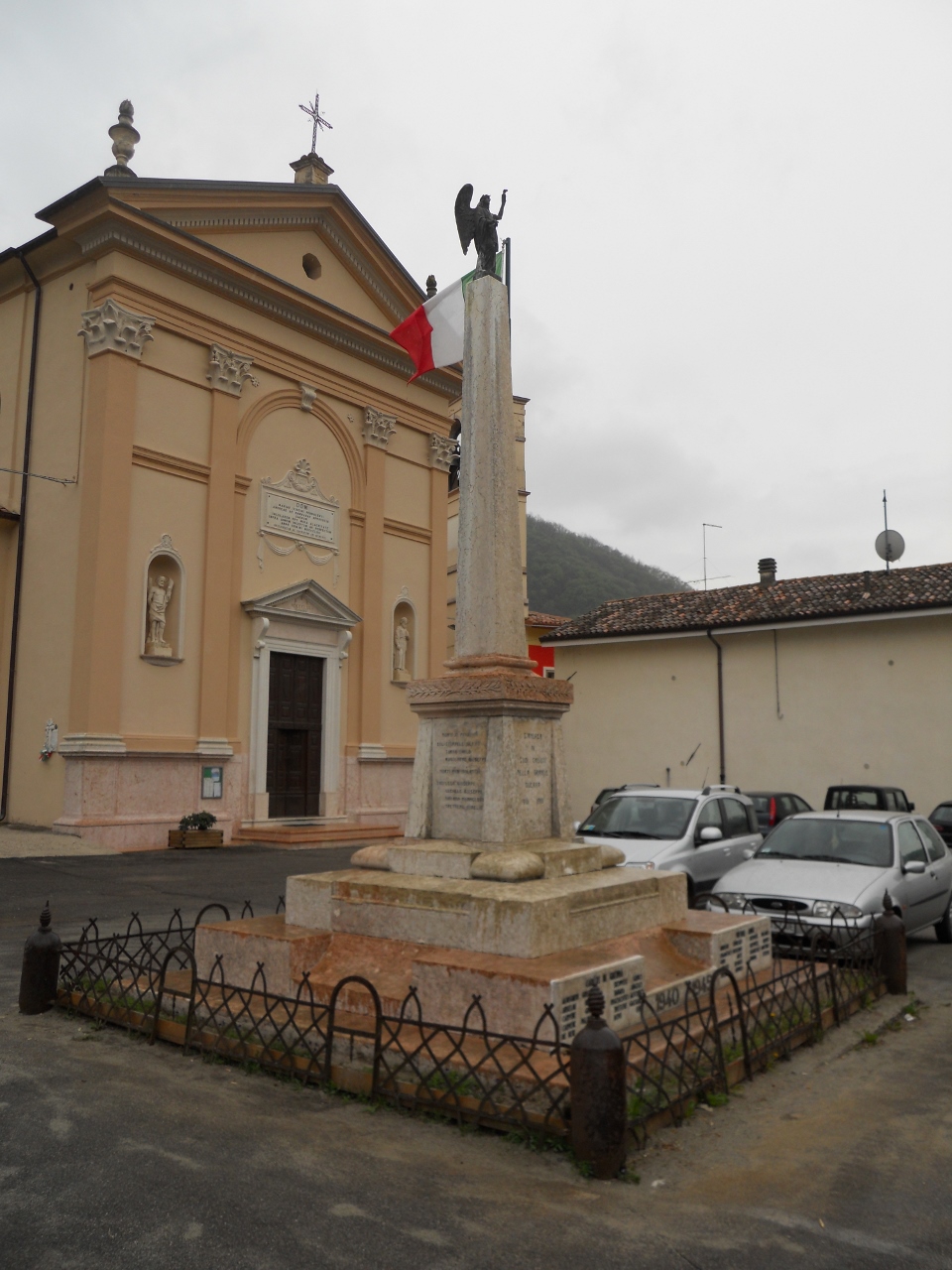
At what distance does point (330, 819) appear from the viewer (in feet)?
70.4

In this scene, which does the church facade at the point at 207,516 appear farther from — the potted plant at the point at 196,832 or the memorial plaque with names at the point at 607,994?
the memorial plaque with names at the point at 607,994

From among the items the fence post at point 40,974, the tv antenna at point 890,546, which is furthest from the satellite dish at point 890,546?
the fence post at point 40,974

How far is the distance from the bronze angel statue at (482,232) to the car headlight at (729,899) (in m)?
5.46

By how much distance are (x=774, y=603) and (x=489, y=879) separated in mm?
18018

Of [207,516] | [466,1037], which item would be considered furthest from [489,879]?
[207,516]

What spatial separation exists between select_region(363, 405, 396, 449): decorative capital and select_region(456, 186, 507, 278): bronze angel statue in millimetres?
15651

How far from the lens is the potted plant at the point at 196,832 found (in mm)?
17672

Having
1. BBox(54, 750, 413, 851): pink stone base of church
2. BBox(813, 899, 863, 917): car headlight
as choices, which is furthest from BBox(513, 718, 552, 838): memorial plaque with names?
BBox(54, 750, 413, 851): pink stone base of church

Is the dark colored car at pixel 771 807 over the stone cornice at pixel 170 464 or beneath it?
beneath

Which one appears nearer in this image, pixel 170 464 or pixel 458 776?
pixel 458 776

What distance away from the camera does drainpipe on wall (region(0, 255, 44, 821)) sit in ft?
60.4

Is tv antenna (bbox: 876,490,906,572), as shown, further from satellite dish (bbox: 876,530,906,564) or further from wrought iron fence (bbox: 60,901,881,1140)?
wrought iron fence (bbox: 60,901,881,1140)

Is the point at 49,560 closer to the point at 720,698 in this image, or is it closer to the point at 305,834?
the point at 305,834

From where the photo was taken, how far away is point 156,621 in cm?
1839
